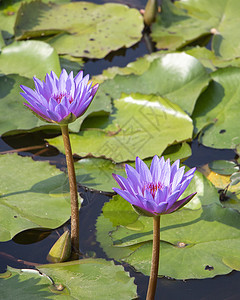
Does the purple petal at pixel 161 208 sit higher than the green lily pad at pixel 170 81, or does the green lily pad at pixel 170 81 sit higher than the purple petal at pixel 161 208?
the purple petal at pixel 161 208

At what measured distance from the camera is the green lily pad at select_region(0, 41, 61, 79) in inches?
113

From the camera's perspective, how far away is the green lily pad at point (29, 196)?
2.02 meters

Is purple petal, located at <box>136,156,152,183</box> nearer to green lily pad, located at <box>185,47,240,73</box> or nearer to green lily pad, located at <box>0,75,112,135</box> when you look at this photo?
green lily pad, located at <box>0,75,112,135</box>

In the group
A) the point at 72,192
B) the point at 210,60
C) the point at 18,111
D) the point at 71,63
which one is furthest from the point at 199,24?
the point at 72,192

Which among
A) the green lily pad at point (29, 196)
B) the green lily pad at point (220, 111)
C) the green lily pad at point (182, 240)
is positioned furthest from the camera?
the green lily pad at point (220, 111)

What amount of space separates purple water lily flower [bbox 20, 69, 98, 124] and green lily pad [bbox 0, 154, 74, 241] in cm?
55

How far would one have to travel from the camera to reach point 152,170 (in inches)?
62.3

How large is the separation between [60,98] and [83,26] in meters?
1.82

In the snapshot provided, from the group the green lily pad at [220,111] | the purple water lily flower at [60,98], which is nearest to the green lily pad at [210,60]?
the green lily pad at [220,111]

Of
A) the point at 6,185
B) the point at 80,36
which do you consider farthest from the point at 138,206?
the point at 80,36

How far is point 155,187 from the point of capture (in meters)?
1.56

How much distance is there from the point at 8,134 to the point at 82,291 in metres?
1.22

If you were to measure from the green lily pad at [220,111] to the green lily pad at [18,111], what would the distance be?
56cm

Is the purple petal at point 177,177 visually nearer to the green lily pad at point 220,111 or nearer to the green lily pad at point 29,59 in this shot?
the green lily pad at point 220,111
